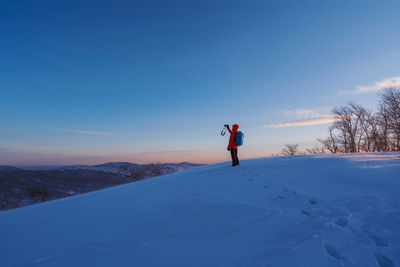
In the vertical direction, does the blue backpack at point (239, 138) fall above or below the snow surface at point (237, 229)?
above

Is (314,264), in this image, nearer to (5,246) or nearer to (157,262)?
(157,262)

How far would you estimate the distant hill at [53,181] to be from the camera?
24875mm

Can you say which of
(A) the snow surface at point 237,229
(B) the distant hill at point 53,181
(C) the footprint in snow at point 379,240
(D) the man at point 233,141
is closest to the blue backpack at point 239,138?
(D) the man at point 233,141

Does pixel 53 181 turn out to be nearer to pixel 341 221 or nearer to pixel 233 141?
pixel 233 141

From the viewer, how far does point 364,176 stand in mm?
3670

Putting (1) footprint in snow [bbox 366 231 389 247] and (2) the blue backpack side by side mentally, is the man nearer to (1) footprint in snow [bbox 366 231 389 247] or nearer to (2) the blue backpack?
(2) the blue backpack

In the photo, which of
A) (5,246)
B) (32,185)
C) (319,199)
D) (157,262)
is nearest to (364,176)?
(319,199)

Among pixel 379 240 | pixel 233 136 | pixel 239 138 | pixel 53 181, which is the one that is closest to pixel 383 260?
pixel 379 240

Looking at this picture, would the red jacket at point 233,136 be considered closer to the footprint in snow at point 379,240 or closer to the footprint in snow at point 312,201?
the footprint in snow at point 312,201

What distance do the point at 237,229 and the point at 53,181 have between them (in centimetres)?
3859

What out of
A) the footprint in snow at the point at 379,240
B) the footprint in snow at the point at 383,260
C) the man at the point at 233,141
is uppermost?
the man at the point at 233,141

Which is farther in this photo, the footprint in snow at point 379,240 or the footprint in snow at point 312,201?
the footprint in snow at point 312,201

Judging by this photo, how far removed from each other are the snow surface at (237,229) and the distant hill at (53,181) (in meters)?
22.9

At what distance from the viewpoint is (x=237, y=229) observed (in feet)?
7.97
